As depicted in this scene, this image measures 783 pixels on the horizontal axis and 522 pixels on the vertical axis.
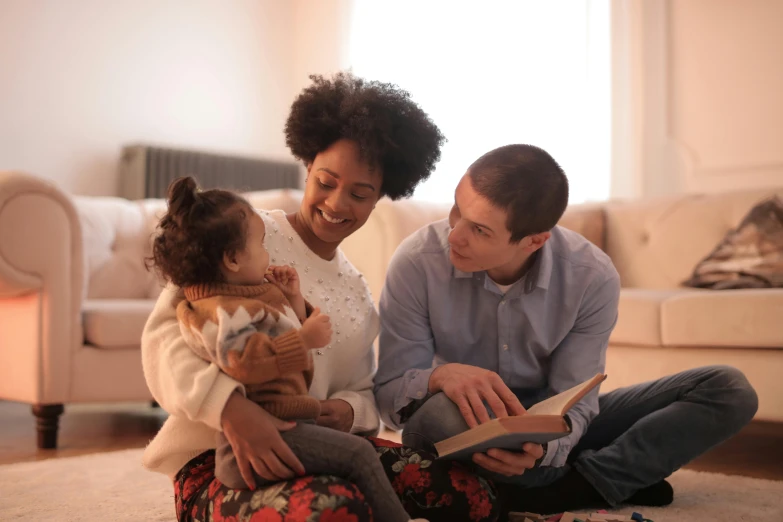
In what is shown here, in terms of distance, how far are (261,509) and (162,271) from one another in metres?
0.38

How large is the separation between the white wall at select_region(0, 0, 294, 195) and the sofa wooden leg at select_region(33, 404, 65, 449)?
2.58 metres

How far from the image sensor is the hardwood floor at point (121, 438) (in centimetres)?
228

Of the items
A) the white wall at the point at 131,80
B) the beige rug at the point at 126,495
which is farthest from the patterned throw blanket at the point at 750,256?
the white wall at the point at 131,80

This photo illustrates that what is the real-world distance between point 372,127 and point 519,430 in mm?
665

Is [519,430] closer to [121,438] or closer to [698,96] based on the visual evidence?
[121,438]

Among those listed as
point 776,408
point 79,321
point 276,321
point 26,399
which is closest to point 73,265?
point 79,321

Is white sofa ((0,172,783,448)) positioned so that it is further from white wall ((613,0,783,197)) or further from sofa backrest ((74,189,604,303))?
white wall ((613,0,783,197))

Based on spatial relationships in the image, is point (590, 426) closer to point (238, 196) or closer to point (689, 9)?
point (238, 196)

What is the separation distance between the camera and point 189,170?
5.23 meters

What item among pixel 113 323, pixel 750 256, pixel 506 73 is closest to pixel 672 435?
pixel 750 256

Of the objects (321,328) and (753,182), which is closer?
(321,328)

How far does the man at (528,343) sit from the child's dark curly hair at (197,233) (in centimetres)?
45

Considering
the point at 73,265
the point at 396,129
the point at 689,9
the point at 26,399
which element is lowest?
the point at 26,399

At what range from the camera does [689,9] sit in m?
4.52
